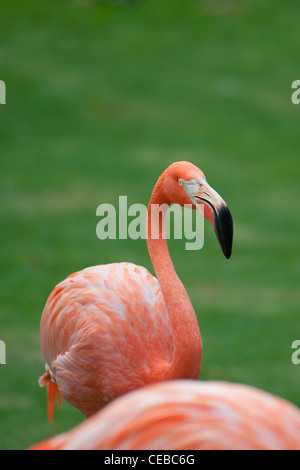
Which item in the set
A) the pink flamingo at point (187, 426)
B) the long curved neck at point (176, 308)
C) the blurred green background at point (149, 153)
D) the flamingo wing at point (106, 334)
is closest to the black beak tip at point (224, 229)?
the long curved neck at point (176, 308)

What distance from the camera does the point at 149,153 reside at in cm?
1048

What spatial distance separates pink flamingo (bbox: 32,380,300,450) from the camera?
219cm

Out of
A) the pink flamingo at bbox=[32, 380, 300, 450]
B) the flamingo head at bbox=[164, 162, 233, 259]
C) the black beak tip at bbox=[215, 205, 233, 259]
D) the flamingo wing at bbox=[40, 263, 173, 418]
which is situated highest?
the flamingo head at bbox=[164, 162, 233, 259]

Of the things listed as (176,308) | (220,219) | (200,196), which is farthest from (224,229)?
(176,308)

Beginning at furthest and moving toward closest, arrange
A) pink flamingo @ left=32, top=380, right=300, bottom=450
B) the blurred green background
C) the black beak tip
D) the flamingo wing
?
1. the blurred green background
2. the flamingo wing
3. the black beak tip
4. pink flamingo @ left=32, top=380, right=300, bottom=450

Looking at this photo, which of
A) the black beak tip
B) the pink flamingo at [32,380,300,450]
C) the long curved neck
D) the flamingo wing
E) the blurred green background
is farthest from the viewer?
the blurred green background

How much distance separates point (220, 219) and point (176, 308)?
0.52 m

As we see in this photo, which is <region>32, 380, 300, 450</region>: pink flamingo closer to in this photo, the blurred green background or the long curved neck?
the long curved neck

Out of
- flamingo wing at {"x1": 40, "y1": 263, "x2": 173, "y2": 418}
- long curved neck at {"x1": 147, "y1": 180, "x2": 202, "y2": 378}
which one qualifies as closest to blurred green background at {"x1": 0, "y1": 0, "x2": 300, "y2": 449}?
flamingo wing at {"x1": 40, "y1": 263, "x2": 173, "y2": 418}

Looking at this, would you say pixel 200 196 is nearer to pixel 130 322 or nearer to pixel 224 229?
pixel 224 229

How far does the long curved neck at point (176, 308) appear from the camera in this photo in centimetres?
339

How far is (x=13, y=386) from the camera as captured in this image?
5.57 meters
